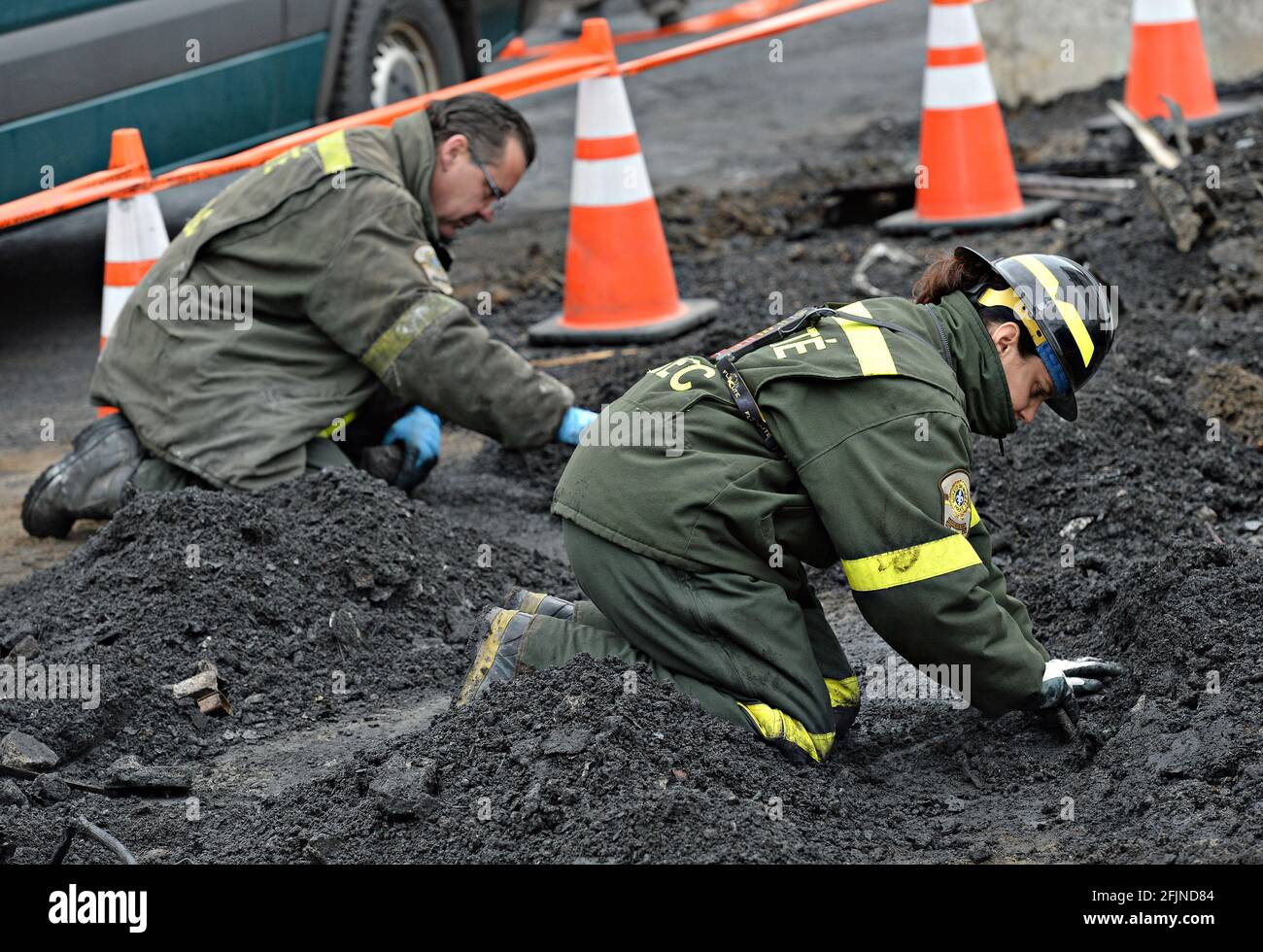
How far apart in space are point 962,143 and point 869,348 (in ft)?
14.0

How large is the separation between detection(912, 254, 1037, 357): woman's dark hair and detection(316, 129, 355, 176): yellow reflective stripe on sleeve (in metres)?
1.92

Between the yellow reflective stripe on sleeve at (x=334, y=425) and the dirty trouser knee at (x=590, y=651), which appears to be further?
the yellow reflective stripe on sleeve at (x=334, y=425)

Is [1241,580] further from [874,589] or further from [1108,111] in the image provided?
[1108,111]

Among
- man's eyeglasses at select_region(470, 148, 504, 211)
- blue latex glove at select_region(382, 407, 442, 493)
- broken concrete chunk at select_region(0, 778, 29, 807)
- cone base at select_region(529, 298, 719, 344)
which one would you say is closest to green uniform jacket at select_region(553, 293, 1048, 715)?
broken concrete chunk at select_region(0, 778, 29, 807)

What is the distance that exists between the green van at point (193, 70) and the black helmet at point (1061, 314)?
4205 millimetres

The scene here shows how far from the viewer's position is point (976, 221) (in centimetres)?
700

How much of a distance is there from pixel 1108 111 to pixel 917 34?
3.60 metres

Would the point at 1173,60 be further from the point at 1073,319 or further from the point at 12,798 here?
the point at 12,798

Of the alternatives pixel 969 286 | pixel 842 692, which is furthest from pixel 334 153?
pixel 842 692

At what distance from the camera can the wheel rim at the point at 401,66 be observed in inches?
301

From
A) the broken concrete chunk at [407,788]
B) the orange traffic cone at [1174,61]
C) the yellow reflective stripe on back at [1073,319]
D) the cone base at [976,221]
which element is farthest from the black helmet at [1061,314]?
the orange traffic cone at [1174,61]

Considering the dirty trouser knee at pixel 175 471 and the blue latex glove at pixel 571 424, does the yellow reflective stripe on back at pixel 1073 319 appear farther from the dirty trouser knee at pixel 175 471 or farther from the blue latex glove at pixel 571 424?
the dirty trouser knee at pixel 175 471

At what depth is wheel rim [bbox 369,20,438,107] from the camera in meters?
7.63

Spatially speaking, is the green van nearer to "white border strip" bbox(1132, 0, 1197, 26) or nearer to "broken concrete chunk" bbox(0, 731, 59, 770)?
"broken concrete chunk" bbox(0, 731, 59, 770)
